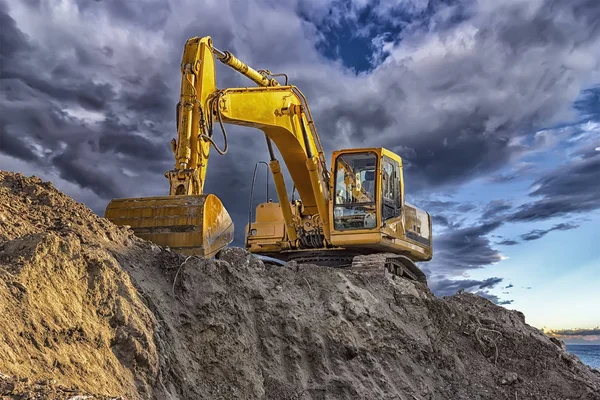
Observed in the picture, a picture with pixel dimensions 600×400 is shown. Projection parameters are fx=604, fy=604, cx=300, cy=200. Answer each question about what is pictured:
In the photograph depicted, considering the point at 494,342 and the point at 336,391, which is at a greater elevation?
the point at 494,342

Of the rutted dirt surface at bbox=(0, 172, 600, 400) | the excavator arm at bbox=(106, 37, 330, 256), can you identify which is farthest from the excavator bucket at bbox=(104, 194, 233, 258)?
the rutted dirt surface at bbox=(0, 172, 600, 400)

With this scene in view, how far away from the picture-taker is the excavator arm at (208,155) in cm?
793

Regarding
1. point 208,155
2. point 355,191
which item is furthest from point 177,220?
point 355,191

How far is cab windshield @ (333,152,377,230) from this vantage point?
11.7 m

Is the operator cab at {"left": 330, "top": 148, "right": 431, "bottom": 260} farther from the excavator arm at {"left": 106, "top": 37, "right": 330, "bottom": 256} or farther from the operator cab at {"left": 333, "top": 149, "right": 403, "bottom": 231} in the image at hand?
the excavator arm at {"left": 106, "top": 37, "right": 330, "bottom": 256}

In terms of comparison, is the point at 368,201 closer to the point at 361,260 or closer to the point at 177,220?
the point at 361,260

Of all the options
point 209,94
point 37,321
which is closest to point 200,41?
point 209,94

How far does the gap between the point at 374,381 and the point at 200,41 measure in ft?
20.2

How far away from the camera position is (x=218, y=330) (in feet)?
20.1

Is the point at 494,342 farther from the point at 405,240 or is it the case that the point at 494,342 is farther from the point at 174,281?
the point at 174,281

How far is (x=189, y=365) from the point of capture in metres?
5.67

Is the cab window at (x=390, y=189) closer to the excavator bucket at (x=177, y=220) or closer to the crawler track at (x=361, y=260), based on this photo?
the crawler track at (x=361, y=260)

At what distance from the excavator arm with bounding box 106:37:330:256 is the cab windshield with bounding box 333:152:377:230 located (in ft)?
2.12

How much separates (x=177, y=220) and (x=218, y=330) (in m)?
2.23
